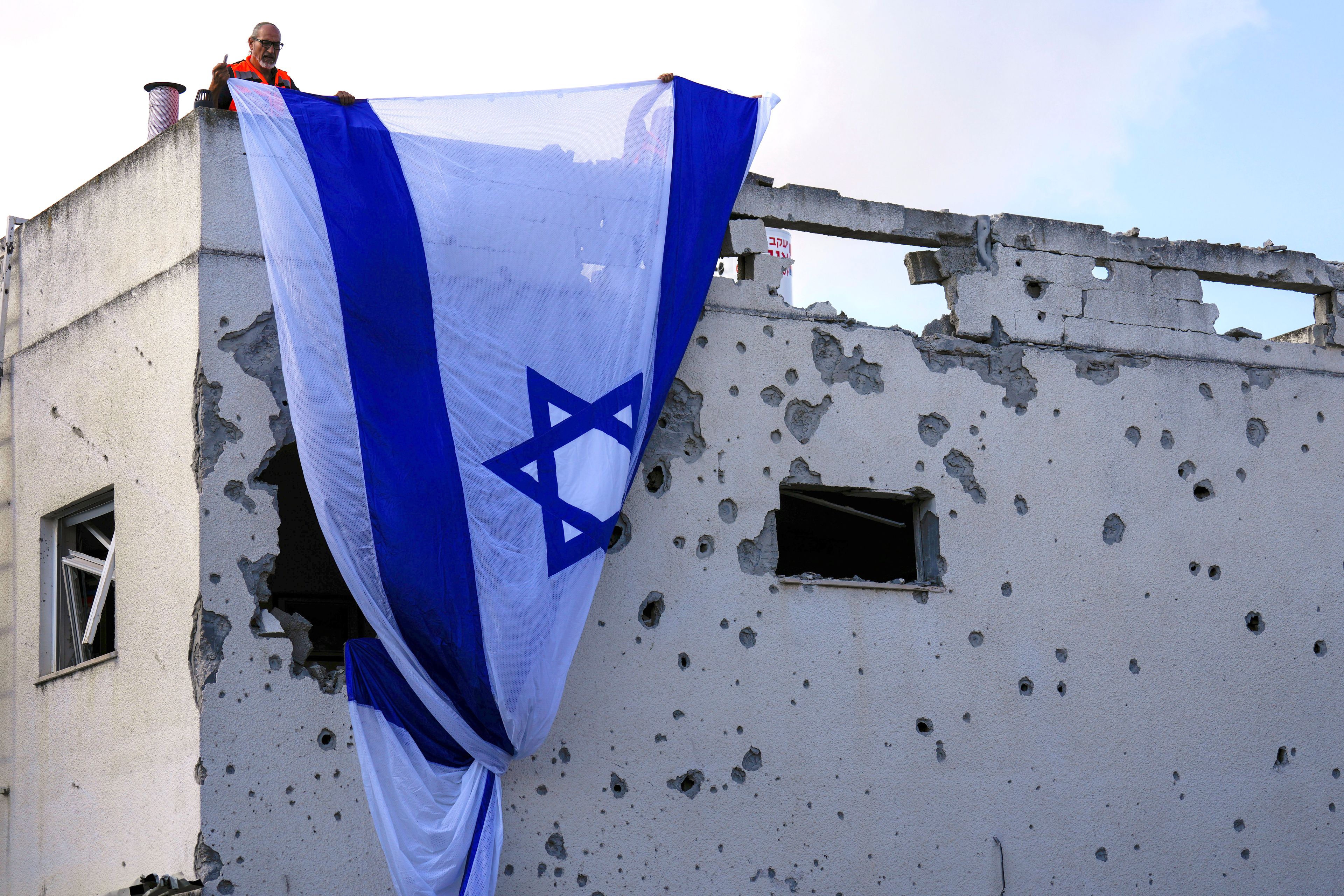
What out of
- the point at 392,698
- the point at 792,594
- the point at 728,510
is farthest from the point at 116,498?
the point at 792,594

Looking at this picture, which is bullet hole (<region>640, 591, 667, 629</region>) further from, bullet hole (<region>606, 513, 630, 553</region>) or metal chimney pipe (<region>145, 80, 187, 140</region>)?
metal chimney pipe (<region>145, 80, 187, 140</region>)

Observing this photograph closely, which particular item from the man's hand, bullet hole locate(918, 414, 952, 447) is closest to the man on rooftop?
the man's hand

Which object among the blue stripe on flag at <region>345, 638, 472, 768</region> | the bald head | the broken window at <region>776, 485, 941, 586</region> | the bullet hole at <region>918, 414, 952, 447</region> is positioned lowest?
the blue stripe on flag at <region>345, 638, 472, 768</region>

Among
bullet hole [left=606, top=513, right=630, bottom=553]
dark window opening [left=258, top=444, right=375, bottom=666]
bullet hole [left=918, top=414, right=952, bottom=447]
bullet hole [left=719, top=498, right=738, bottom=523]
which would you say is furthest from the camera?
dark window opening [left=258, top=444, right=375, bottom=666]

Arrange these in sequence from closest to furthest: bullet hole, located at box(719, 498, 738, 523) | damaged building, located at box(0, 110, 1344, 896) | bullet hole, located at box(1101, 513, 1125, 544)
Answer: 1. damaged building, located at box(0, 110, 1344, 896)
2. bullet hole, located at box(719, 498, 738, 523)
3. bullet hole, located at box(1101, 513, 1125, 544)

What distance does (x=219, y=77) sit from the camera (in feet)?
23.7

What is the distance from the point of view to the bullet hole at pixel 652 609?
285 inches

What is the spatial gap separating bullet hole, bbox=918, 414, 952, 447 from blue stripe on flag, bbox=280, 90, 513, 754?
2664 mm

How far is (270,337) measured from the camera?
22.4ft

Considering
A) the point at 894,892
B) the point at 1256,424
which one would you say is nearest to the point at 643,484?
the point at 894,892

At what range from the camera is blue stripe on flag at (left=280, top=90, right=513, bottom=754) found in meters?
6.48

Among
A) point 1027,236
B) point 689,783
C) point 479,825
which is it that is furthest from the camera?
point 1027,236

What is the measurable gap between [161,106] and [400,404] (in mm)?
2394

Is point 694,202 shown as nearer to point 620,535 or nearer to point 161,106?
point 620,535
